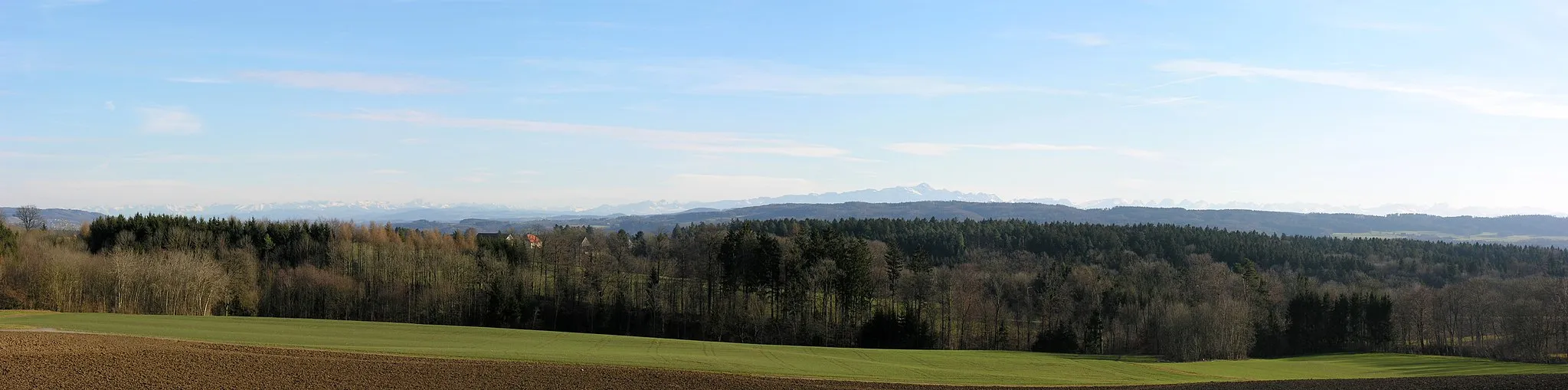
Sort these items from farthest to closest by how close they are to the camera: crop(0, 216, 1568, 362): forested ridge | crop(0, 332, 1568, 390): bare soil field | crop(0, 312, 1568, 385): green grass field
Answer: crop(0, 216, 1568, 362): forested ridge
crop(0, 312, 1568, 385): green grass field
crop(0, 332, 1568, 390): bare soil field

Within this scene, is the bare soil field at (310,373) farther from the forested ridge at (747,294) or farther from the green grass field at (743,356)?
the forested ridge at (747,294)

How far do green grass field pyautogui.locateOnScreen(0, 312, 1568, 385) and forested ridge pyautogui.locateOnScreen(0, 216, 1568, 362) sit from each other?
46.8 feet

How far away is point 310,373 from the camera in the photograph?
104ft

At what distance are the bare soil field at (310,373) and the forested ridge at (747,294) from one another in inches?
1283

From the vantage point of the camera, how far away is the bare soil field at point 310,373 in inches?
1145

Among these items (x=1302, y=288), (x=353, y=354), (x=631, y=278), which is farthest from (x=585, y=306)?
(x=1302, y=288)

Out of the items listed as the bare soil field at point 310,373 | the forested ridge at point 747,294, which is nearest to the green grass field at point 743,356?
the bare soil field at point 310,373

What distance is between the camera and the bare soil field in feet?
95.4

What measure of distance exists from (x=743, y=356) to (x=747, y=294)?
37.2m

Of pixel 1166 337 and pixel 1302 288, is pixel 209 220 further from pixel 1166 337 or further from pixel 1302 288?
pixel 1302 288

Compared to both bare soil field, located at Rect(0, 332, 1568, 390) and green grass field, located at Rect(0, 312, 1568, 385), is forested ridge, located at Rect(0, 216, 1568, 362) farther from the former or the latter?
bare soil field, located at Rect(0, 332, 1568, 390)

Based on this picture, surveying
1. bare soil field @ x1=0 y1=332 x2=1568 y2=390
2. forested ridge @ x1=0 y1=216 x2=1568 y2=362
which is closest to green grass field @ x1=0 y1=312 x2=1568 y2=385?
bare soil field @ x1=0 y1=332 x2=1568 y2=390

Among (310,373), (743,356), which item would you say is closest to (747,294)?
(743,356)

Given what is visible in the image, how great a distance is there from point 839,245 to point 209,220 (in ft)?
234
